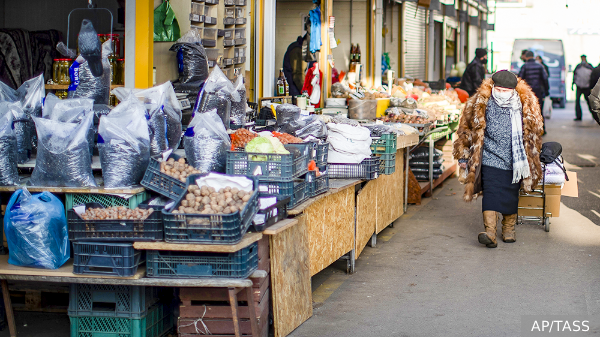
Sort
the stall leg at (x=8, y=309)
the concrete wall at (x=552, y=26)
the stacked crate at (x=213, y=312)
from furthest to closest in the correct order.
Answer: the concrete wall at (x=552, y=26)
the stall leg at (x=8, y=309)
the stacked crate at (x=213, y=312)

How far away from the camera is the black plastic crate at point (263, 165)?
15.9 ft

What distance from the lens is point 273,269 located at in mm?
4699

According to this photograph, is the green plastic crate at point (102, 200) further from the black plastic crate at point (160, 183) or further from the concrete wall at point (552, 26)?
the concrete wall at point (552, 26)

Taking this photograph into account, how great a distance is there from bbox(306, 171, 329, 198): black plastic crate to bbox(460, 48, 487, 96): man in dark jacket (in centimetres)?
1121

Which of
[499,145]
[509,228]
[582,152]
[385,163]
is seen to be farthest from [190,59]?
[582,152]

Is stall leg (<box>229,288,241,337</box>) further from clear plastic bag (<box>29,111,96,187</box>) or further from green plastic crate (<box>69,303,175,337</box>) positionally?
clear plastic bag (<box>29,111,96,187</box>)

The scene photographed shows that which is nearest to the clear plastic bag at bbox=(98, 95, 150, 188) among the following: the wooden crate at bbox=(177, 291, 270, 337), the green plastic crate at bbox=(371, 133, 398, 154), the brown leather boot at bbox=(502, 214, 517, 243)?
the wooden crate at bbox=(177, 291, 270, 337)

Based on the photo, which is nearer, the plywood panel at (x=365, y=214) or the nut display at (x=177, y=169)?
the nut display at (x=177, y=169)

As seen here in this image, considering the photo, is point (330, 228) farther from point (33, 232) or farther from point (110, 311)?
point (33, 232)

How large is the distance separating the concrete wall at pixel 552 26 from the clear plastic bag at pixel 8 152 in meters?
37.6

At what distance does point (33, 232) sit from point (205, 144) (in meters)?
1.32

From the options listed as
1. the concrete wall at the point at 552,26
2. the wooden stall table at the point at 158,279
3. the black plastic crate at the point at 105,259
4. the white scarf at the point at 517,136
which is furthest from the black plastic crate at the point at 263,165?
the concrete wall at the point at 552,26

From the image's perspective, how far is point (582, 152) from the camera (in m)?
15.7

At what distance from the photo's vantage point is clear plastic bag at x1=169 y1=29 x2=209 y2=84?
6984mm
